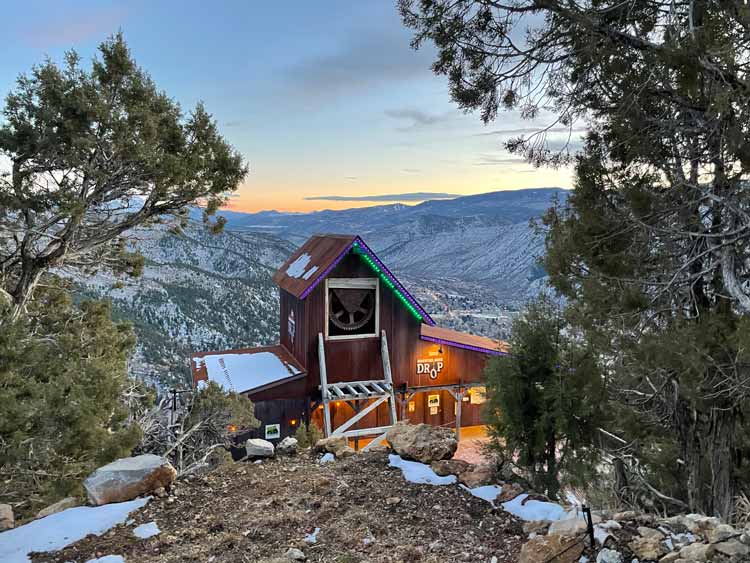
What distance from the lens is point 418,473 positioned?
16.9 ft

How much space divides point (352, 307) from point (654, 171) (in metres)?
11.3

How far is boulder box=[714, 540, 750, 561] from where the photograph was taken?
290 cm

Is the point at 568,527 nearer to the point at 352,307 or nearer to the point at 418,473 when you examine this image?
the point at 418,473

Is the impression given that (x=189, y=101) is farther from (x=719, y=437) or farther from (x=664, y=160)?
(x=719, y=437)

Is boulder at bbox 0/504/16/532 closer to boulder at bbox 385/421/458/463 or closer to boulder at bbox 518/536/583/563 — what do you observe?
boulder at bbox 385/421/458/463

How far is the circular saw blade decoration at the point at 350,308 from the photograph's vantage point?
15844mm

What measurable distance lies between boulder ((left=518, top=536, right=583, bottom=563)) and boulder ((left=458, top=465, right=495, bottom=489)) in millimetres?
1384

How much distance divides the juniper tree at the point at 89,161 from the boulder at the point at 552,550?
26.9 ft

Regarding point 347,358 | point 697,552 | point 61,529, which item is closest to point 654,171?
point 697,552

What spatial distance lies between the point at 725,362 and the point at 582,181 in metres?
3.00

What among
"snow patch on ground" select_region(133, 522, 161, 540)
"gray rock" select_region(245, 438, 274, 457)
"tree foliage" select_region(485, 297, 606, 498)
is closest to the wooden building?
"tree foliage" select_region(485, 297, 606, 498)

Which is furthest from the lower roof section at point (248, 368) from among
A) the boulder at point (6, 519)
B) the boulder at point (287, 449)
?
the boulder at point (6, 519)

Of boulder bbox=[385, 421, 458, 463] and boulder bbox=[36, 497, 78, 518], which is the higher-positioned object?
boulder bbox=[385, 421, 458, 463]

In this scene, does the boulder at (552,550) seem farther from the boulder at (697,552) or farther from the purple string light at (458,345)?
the purple string light at (458,345)
